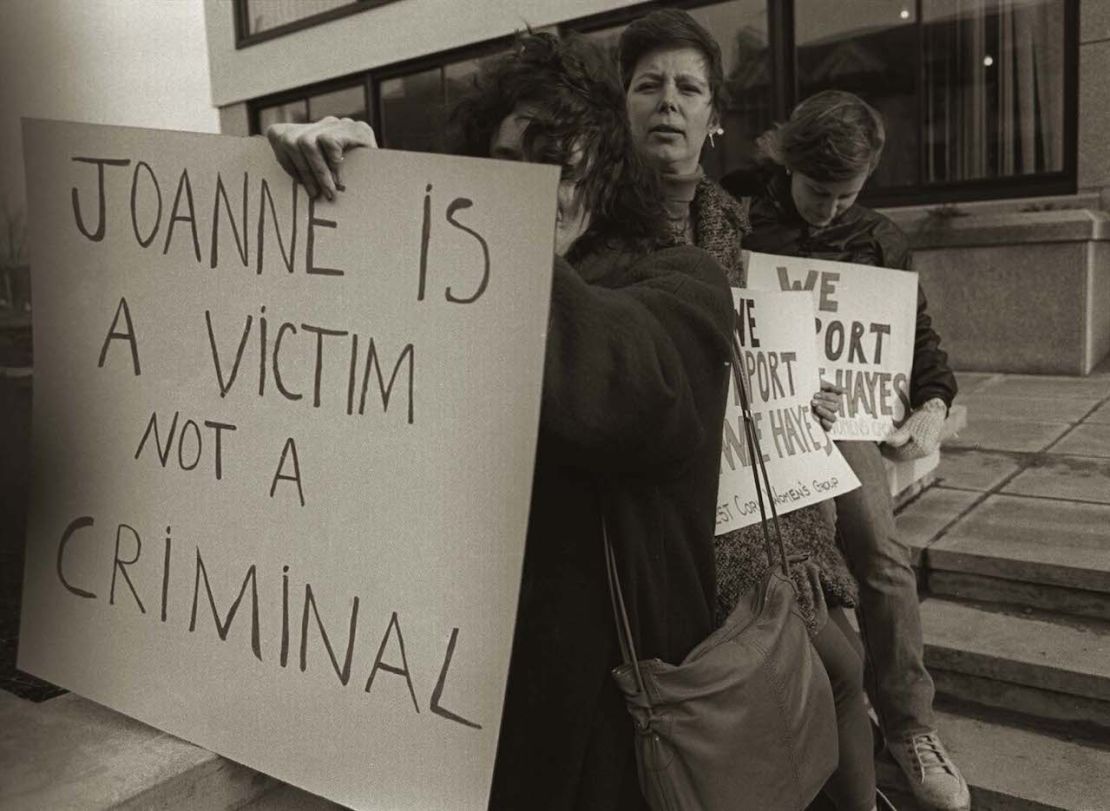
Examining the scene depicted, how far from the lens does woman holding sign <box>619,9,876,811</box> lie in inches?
69.6

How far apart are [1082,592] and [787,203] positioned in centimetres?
167

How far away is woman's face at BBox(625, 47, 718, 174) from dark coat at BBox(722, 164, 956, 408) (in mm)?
597

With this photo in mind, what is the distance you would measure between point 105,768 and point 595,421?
0.76 meters

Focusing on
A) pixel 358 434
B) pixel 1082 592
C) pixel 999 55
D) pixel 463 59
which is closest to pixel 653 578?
pixel 358 434

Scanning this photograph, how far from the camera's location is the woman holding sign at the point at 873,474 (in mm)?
2395

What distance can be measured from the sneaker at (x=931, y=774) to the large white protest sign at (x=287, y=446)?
68.4 inches

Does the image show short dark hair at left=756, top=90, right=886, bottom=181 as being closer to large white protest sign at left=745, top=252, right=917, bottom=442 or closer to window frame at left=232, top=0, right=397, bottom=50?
large white protest sign at left=745, top=252, right=917, bottom=442

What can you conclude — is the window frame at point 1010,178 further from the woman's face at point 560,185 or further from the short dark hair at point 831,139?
the woman's face at point 560,185

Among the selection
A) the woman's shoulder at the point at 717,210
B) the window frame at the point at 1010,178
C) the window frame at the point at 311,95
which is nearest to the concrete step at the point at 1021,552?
the woman's shoulder at the point at 717,210

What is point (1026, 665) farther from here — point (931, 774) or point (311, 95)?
point (311, 95)

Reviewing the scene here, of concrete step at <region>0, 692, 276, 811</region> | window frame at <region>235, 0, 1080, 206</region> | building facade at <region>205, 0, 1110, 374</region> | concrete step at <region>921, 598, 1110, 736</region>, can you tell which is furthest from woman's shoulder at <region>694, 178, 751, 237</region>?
window frame at <region>235, 0, 1080, 206</region>

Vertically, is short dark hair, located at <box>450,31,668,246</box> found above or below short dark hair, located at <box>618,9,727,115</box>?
below

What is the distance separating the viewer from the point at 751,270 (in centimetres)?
222

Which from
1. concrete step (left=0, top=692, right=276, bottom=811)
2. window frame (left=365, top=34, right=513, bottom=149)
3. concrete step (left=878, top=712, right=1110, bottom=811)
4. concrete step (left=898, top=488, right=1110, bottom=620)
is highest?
window frame (left=365, top=34, right=513, bottom=149)
